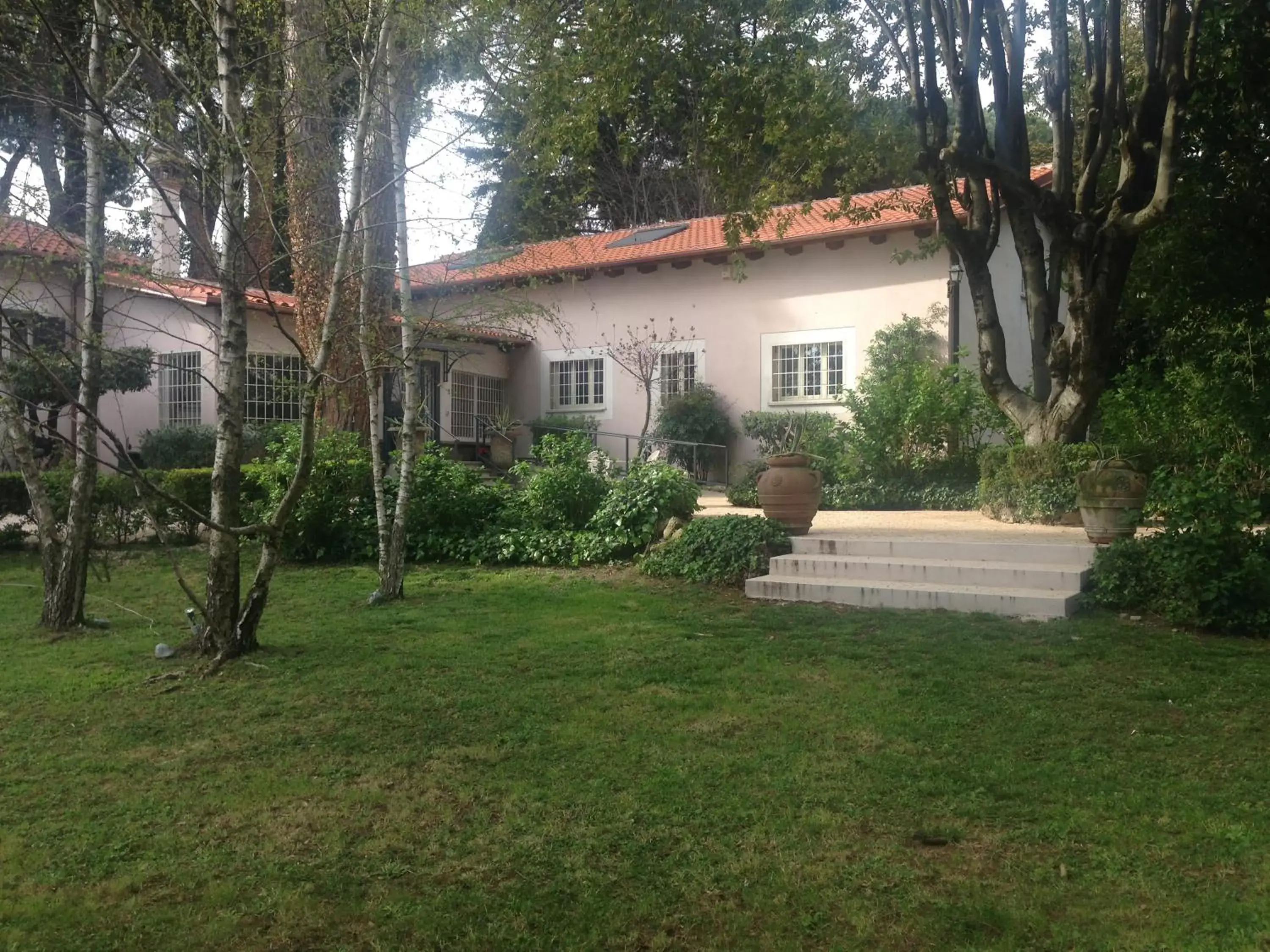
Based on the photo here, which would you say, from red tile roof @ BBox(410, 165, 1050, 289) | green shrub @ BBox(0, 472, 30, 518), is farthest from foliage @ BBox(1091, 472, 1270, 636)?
green shrub @ BBox(0, 472, 30, 518)

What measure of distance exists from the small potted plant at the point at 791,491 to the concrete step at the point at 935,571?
1.50 ft

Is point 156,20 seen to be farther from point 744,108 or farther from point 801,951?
point 801,951

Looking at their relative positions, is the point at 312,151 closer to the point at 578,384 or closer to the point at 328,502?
the point at 328,502

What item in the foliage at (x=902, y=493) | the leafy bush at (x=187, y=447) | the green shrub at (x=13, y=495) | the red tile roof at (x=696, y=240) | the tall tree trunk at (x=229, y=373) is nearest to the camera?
the tall tree trunk at (x=229, y=373)

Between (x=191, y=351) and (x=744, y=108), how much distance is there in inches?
386

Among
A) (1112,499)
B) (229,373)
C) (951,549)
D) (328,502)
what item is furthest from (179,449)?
(1112,499)

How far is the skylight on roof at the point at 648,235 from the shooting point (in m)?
18.8

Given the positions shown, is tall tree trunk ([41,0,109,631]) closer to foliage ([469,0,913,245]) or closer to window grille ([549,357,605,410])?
foliage ([469,0,913,245])

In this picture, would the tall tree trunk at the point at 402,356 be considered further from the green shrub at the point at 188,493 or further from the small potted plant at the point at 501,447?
the small potted plant at the point at 501,447

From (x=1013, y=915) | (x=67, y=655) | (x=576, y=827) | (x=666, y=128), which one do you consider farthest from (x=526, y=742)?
(x=666, y=128)

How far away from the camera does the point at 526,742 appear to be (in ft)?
14.8

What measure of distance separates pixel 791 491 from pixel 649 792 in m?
5.16

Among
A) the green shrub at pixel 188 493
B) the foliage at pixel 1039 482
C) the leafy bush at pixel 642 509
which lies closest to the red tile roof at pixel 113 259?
the leafy bush at pixel 642 509

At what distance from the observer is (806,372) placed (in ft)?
54.7
